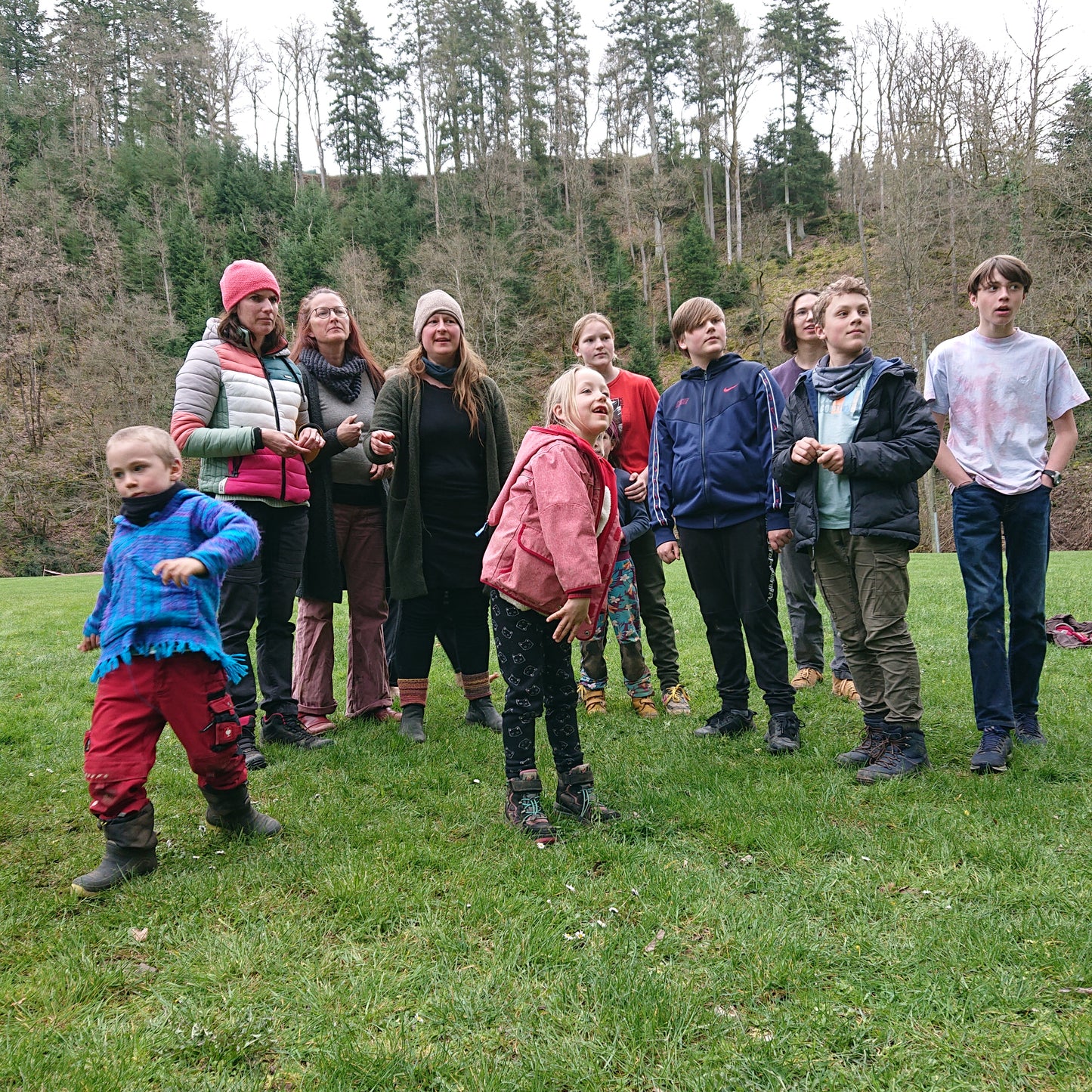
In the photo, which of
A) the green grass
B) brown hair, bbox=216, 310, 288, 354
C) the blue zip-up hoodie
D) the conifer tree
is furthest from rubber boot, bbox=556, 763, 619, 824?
the conifer tree

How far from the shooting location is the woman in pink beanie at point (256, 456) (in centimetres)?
436

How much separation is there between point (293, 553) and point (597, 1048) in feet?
11.1

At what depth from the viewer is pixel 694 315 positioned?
189 inches

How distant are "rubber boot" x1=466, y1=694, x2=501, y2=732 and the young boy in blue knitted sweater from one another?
200cm

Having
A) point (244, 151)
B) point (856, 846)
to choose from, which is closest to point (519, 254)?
point (244, 151)

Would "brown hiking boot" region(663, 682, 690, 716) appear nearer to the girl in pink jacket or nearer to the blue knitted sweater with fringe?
the girl in pink jacket

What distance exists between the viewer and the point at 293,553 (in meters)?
4.75

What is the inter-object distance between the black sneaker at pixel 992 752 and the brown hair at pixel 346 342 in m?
4.22

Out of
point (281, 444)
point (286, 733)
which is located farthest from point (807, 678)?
point (281, 444)

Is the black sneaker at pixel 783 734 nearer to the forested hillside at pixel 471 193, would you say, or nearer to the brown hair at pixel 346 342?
the brown hair at pixel 346 342

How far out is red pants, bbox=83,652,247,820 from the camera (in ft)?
9.95

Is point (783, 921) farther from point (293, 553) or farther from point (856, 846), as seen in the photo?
point (293, 553)

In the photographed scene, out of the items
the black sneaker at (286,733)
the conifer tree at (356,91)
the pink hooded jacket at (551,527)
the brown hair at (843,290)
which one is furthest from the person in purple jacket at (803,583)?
the conifer tree at (356,91)

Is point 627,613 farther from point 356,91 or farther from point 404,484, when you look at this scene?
point 356,91
